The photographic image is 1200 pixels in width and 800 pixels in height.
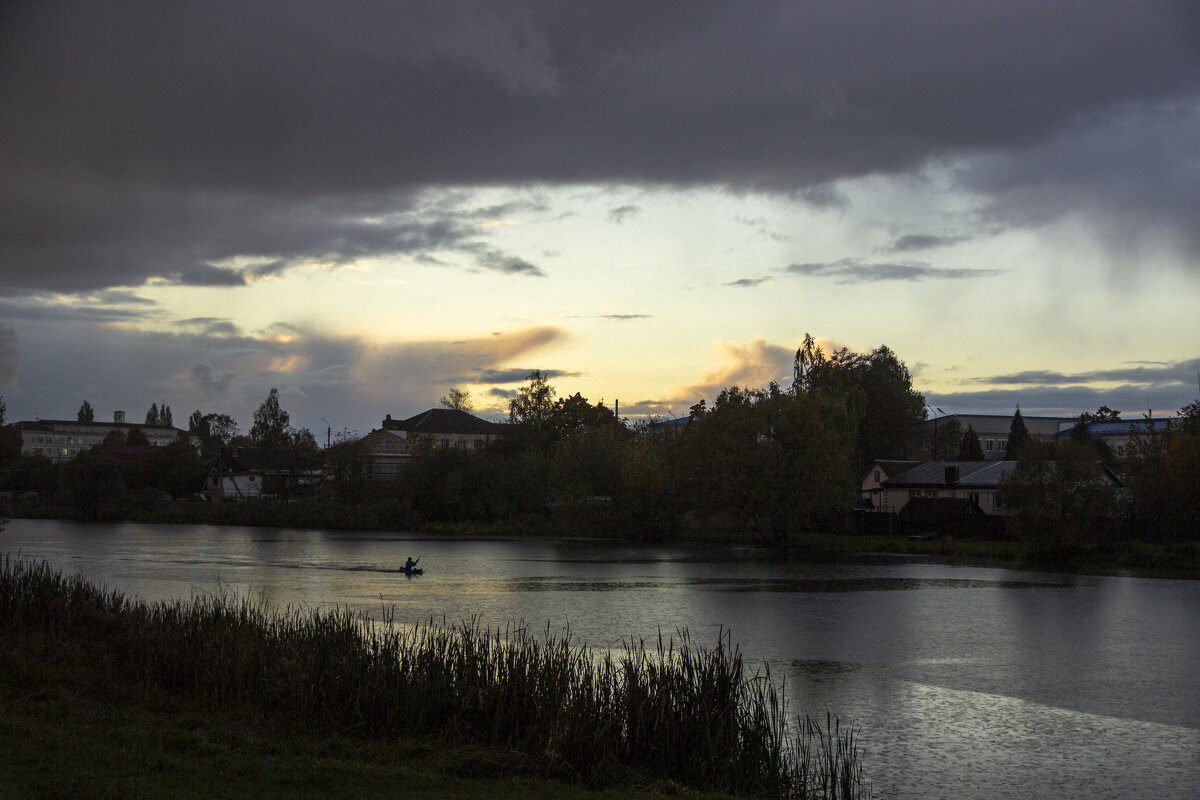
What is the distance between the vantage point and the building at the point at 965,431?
108938mm

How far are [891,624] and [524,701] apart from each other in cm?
1875

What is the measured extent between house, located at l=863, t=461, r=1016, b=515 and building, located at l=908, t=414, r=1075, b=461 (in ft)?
64.9

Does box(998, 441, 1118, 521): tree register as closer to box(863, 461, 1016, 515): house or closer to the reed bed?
box(863, 461, 1016, 515): house

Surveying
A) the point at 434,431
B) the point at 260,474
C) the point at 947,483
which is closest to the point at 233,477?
the point at 260,474

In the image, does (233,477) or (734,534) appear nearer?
(734,534)

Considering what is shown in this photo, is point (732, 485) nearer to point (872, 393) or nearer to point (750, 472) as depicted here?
point (750, 472)

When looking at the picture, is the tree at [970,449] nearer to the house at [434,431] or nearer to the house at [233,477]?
the house at [434,431]

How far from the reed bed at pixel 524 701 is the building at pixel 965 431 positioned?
295 ft

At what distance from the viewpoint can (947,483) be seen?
73438 mm

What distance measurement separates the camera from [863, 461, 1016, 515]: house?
70438 millimetres

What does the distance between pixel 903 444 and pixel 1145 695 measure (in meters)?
79.5

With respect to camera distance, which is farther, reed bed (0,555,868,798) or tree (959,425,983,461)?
tree (959,425,983,461)

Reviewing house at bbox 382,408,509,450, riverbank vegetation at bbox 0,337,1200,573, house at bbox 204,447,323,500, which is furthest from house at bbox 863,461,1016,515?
house at bbox 382,408,509,450

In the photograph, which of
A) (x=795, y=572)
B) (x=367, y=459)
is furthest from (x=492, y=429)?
(x=795, y=572)
